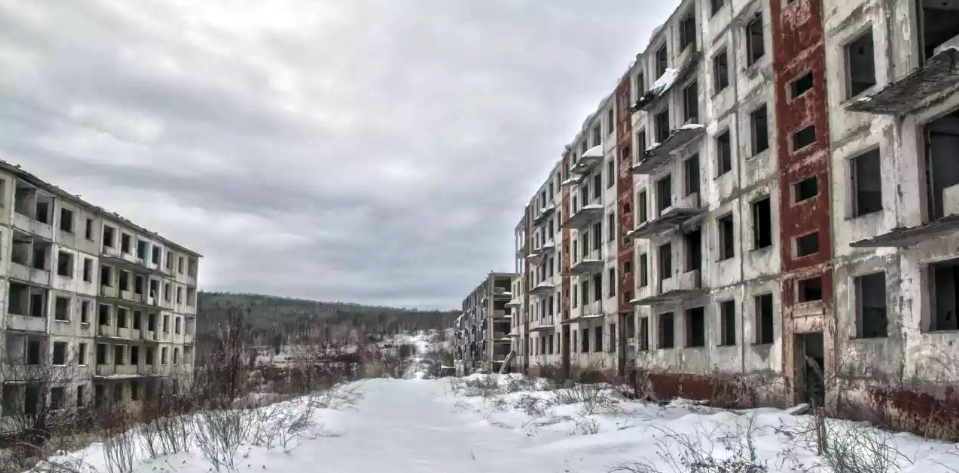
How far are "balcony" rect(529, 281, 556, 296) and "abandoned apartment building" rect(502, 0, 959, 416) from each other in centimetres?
1292

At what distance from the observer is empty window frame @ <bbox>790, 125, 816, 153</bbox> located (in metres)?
19.2

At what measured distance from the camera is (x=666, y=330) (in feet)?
95.7

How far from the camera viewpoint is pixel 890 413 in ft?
49.6

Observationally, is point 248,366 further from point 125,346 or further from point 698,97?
point 125,346

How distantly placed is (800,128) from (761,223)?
3.57 meters

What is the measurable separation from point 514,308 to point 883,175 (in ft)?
162

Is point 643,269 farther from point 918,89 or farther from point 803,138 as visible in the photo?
point 918,89

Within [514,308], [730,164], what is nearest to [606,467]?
[730,164]

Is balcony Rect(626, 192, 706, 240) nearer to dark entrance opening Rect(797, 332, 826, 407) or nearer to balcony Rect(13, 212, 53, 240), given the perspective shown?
dark entrance opening Rect(797, 332, 826, 407)

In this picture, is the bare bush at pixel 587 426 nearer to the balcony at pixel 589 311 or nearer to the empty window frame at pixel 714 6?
the empty window frame at pixel 714 6

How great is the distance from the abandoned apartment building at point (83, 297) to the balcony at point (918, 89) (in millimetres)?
25637

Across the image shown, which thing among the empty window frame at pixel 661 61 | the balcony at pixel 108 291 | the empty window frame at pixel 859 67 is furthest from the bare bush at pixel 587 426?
the balcony at pixel 108 291

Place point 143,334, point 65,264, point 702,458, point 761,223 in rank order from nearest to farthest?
point 702,458 < point 761,223 < point 65,264 < point 143,334

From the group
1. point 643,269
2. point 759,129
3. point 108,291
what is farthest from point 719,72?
point 108,291
